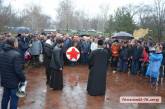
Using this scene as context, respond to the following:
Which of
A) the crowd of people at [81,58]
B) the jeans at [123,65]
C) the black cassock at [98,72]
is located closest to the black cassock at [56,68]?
the crowd of people at [81,58]

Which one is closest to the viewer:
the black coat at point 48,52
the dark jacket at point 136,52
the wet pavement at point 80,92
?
the wet pavement at point 80,92

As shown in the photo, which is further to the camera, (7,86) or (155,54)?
(155,54)

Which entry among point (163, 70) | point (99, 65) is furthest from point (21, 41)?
point (163, 70)

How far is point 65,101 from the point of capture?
36.6 feet

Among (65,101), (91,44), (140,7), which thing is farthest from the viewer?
(140,7)

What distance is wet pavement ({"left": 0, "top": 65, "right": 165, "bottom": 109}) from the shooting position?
10719mm

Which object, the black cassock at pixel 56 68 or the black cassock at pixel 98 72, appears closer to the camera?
the black cassock at pixel 98 72

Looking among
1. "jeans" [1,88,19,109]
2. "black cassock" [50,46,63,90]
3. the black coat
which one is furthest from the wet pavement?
"jeans" [1,88,19,109]

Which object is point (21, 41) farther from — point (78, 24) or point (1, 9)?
point (78, 24)

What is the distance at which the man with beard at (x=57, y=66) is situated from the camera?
1225 cm

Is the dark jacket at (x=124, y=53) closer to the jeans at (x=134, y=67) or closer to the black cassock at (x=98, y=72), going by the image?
the jeans at (x=134, y=67)

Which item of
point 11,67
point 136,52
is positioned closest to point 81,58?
point 136,52

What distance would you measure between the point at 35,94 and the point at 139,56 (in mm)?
6955

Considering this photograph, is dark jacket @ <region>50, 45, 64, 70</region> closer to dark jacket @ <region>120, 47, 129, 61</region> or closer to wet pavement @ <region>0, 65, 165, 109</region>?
wet pavement @ <region>0, 65, 165, 109</region>
